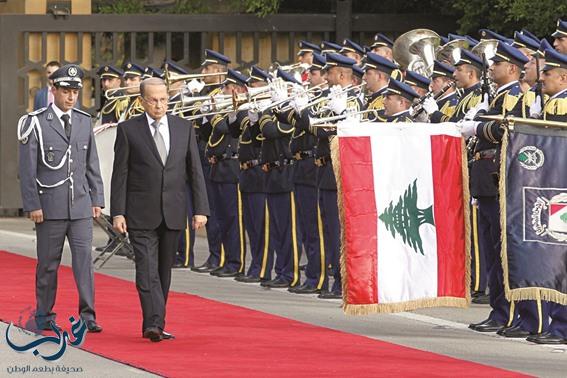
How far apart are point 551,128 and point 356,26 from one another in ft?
42.5

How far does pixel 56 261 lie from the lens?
13289 mm

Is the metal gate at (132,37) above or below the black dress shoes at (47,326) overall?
above

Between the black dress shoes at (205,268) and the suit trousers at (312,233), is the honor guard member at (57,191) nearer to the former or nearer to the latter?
the suit trousers at (312,233)

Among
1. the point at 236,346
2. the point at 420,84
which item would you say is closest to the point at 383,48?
the point at 420,84

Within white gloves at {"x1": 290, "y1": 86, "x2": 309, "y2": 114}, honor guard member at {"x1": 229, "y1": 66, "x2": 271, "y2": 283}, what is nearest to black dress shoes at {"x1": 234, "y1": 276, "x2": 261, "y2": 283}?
honor guard member at {"x1": 229, "y1": 66, "x2": 271, "y2": 283}

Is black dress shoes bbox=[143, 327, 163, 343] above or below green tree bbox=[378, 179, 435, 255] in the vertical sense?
below

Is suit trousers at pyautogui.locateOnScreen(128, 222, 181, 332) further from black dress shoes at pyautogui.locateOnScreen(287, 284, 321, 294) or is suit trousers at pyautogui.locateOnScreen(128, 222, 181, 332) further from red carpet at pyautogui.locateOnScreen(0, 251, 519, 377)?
black dress shoes at pyautogui.locateOnScreen(287, 284, 321, 294)

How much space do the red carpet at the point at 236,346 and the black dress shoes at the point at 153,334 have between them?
6cm

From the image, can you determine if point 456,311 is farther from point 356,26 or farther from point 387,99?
point 356,26

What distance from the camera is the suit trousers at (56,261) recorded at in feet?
43.3

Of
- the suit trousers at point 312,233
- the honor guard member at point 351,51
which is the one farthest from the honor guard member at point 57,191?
the honor guard member at point 351,51

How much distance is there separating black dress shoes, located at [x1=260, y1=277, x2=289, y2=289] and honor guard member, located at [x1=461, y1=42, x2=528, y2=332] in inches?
138

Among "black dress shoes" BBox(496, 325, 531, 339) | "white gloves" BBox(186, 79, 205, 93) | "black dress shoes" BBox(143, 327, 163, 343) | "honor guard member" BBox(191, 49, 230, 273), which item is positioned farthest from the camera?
"white gloves" BBox(186, 79, 205, 93)

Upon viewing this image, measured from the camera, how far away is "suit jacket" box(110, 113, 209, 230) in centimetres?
1266
